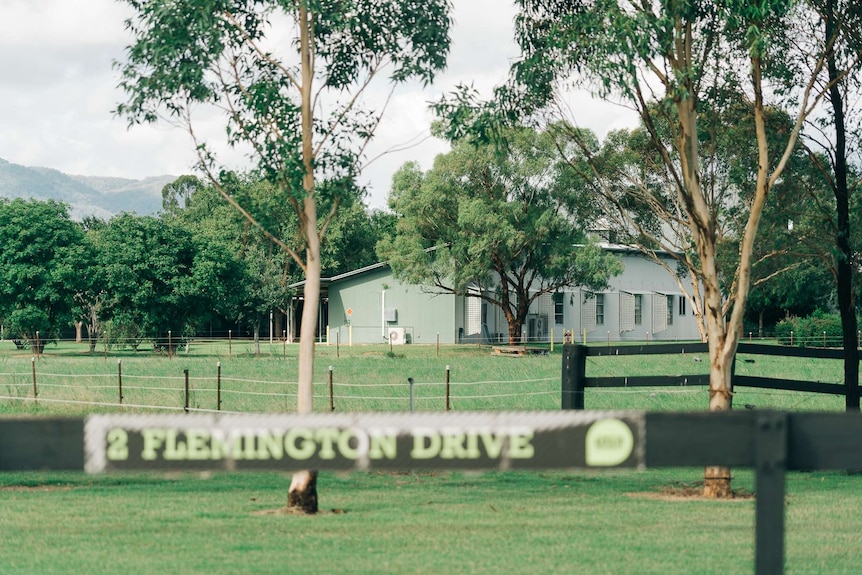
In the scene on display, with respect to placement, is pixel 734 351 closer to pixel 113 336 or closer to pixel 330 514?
pixel 330 514

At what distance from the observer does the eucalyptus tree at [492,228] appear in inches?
2149

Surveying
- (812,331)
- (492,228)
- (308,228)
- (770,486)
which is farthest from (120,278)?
(770,486)

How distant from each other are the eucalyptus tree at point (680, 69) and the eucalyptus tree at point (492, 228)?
123 ft

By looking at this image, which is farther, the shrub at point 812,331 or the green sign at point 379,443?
the shrub at point 812,331

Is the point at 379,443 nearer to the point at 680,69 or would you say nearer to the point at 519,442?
the point at 519,442

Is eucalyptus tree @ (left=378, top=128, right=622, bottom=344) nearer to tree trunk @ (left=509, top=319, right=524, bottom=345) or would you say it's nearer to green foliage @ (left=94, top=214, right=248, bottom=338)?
tree trunk @ (left=509, top=319, right=524, bottom=345)

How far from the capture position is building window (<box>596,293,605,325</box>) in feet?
235

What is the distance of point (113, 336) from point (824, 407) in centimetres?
4135

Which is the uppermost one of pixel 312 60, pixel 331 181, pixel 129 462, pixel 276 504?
pixel 312 60

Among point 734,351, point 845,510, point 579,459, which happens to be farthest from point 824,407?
point 579,459

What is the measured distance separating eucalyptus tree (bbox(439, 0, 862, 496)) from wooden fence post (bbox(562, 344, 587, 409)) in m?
1.88

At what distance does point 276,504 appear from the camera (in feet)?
39.2

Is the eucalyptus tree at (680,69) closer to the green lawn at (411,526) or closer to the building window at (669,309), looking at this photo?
the green lawn at (411,526)

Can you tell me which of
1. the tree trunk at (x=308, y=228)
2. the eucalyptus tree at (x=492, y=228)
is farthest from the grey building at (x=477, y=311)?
the tree trunk at (x=308, y=228)
